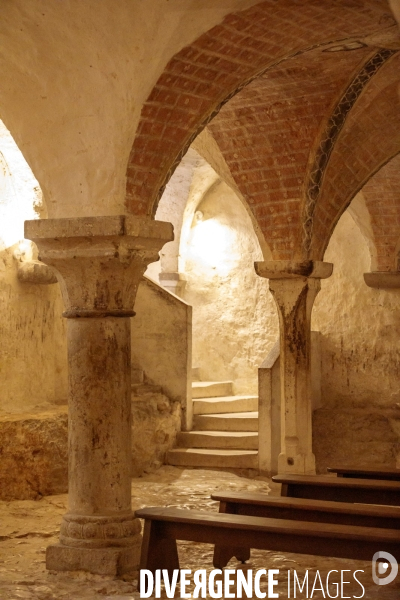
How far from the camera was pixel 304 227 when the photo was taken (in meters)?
8.68

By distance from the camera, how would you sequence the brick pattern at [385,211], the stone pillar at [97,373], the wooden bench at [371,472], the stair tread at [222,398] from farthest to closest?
the stair tread at [222,398] < the brick pattern at [385,211] < the wooden bench at [371,472] < the stone pillar at [97,373]

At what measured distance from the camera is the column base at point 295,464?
884 cm

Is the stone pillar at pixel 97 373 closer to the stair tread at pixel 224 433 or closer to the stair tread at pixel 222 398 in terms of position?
the stair tread at pixel 224 433

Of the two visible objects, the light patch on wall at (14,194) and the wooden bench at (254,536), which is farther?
the light patch on wall at (14,194)

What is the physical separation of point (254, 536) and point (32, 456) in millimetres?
3758

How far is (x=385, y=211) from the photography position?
11031 millimetres

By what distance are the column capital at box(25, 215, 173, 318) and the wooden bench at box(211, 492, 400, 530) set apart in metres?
1.37

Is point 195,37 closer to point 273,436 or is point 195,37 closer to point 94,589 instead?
point 94,589

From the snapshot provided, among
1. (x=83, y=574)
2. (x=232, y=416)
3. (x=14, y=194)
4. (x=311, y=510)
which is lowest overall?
(x=83, y=574)

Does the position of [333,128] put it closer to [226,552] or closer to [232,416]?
[226,552]

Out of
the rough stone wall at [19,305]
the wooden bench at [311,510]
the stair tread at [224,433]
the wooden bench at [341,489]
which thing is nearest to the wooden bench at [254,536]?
the wooden bench at [311,510]

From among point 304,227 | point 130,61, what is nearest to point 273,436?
point 304,227

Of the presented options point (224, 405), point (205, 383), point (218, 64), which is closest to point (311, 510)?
point (218, 64)

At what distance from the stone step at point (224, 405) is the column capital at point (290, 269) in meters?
2.73
